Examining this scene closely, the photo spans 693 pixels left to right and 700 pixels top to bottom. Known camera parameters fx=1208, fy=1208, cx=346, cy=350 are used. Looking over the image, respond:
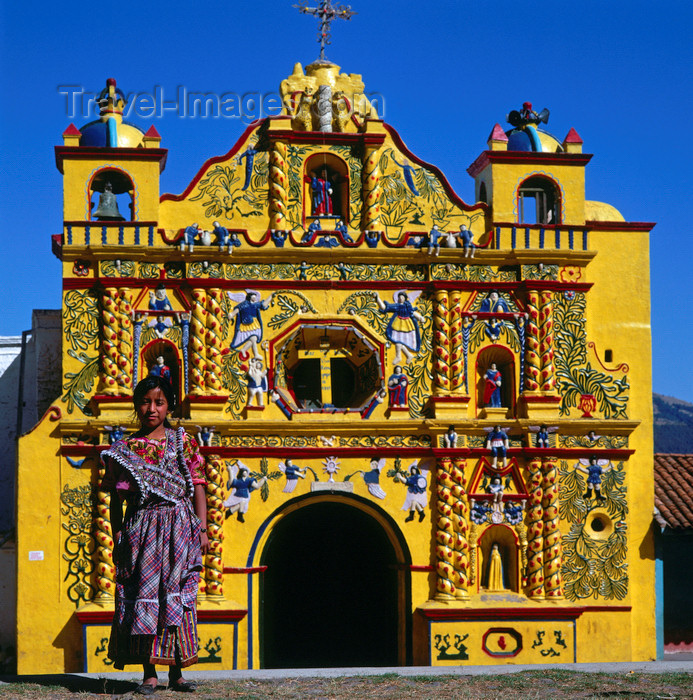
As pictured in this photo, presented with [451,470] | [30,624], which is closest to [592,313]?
[451,470]

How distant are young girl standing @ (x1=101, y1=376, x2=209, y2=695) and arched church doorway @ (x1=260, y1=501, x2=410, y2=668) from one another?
7.68 metres

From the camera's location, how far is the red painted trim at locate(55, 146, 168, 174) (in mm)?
19594

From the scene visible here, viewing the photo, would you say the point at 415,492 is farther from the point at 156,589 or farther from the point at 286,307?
the point at 156,589

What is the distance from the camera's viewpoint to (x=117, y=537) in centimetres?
1231

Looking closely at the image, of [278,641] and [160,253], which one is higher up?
[160,253]

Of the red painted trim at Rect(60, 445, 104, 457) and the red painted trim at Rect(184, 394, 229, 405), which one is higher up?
the red painted trim at Rect(184, 394, 229, 405)

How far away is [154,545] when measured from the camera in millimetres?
12141

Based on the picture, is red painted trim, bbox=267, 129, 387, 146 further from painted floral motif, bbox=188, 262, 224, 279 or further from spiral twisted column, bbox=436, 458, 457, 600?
spiral twisted column, bbox=436, 458, 457, 600

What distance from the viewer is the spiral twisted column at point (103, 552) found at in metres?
18.8

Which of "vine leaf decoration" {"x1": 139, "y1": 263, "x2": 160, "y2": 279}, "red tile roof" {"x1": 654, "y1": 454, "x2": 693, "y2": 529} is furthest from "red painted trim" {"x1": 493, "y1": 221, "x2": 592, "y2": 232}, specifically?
"vine leaf decoration" {"x1": 139, "y1": 263, "x2": 160, "y2": 279}

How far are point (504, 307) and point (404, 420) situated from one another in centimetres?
256

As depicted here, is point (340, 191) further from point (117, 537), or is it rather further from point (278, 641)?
point (117, 537)

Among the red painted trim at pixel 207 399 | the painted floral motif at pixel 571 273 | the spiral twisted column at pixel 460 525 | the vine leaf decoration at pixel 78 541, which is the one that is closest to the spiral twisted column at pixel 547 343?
the painted floral motif at pixel 571 273

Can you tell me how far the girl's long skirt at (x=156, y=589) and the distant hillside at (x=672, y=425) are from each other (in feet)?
204
